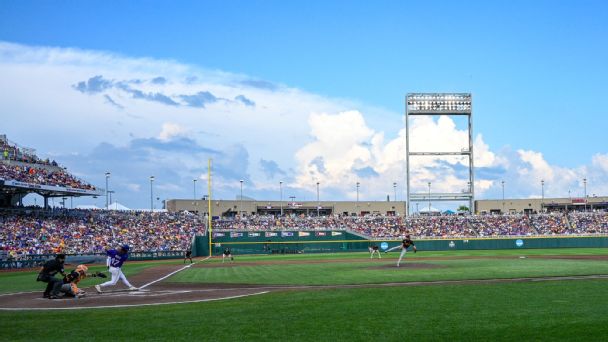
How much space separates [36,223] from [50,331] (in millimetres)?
44731

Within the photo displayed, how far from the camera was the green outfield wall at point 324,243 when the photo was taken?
6312 cm

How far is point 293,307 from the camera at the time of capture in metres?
13.8

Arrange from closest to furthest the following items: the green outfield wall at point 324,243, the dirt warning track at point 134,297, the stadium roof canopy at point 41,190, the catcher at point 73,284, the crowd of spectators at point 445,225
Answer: the dirt warning track at point 134,297 → the catcher at point 73,284 → the stadium roof canopy at point 41,190 → the green outfield wall at point 324,243 → the crowd of spectators at point 445,225

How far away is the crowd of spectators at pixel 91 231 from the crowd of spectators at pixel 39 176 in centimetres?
299

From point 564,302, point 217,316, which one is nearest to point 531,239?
point 564,302

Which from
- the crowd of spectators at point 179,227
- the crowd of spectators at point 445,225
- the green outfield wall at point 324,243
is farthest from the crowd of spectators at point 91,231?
the crowd of spectators at point 445,225

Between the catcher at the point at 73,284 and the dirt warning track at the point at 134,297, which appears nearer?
the dirt warning track at the point at 134,297

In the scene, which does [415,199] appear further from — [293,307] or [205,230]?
[293,307]

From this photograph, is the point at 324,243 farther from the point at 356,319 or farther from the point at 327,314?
the point at 356,319

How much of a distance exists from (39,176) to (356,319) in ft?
164

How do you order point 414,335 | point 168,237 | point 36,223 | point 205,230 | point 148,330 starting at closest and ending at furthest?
point 414,335 < point 148,330 < point 36,223 < point 168,237 < point 205,230

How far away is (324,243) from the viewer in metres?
66.9

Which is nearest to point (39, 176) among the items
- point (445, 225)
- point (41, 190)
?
point (41, 190)

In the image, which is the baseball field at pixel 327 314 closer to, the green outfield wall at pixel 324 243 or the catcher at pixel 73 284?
the catcher at pixel 73 284
